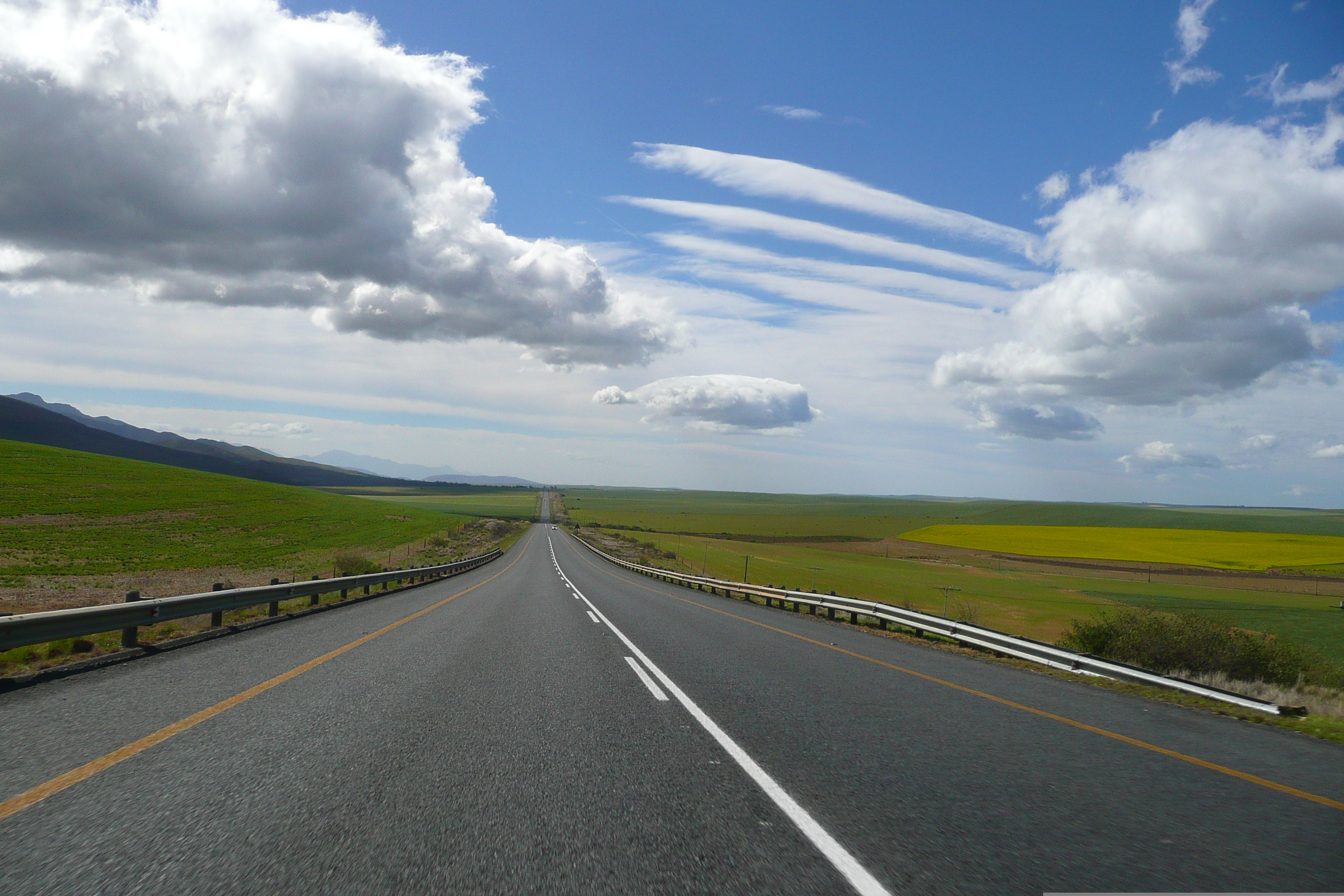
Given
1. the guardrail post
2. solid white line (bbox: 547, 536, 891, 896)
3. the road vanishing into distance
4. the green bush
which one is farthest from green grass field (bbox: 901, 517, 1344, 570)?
the guardrail post

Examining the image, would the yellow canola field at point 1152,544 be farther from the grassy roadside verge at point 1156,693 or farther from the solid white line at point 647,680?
the solid white line at point 647,680

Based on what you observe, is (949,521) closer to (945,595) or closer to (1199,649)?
(945,595)

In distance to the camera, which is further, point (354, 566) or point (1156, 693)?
point (354, 566)

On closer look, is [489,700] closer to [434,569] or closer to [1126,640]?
[1126,640]

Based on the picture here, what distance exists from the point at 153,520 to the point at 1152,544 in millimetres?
111031

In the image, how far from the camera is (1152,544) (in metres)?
87.3

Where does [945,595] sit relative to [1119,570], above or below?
above

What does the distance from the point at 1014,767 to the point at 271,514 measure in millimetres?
76490

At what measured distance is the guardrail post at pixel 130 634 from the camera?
905 centimetres

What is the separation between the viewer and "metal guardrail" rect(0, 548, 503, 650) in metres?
7.30

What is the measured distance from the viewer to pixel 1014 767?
5.32 metres

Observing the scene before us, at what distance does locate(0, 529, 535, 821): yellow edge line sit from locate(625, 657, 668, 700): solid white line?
13.6ft

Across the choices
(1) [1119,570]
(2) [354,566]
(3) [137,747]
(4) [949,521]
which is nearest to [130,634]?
(3) [137,747]

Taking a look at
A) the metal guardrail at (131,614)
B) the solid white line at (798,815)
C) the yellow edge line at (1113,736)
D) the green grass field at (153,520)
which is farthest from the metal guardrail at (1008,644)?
the green grass field at (153,520)
